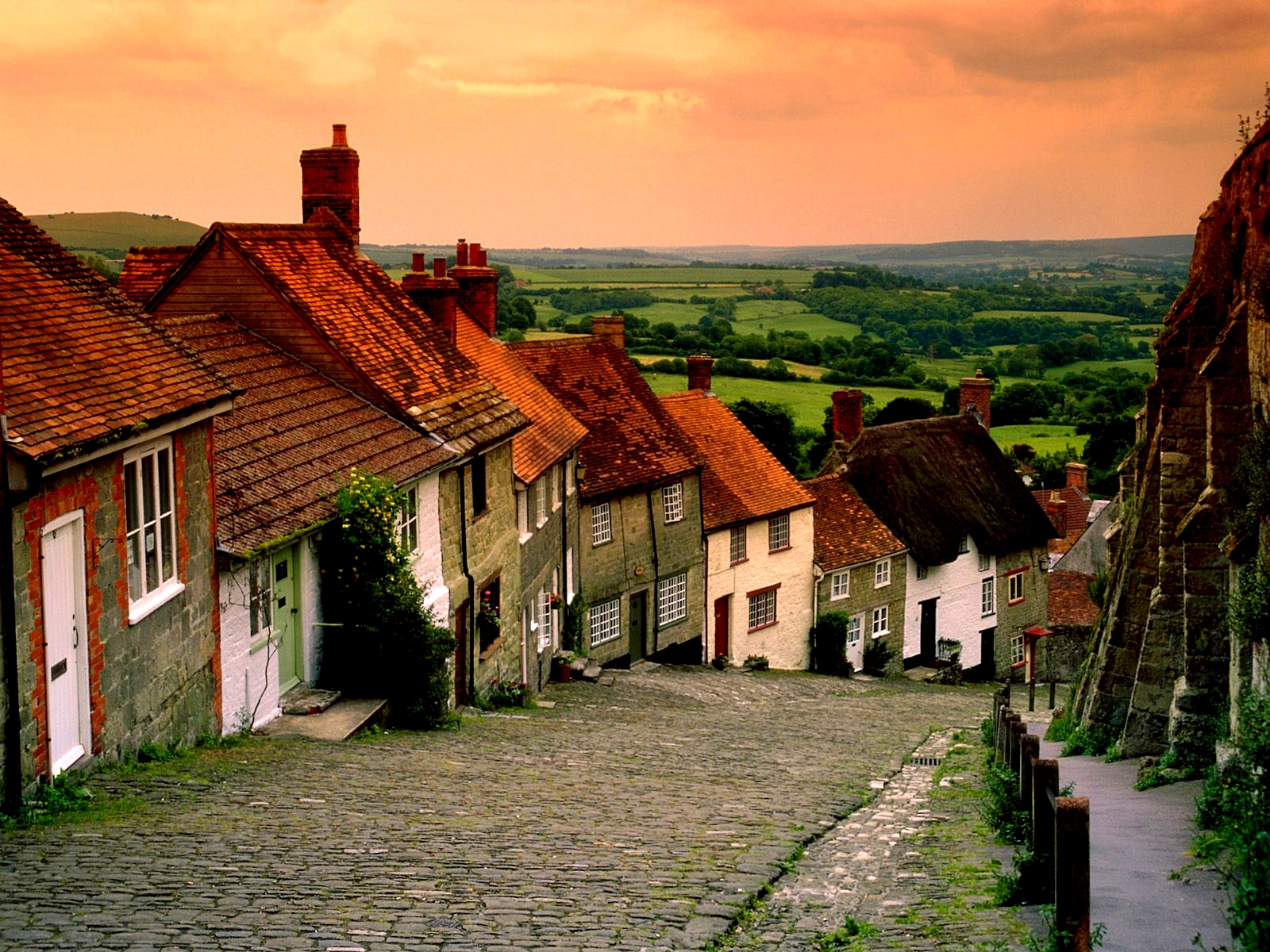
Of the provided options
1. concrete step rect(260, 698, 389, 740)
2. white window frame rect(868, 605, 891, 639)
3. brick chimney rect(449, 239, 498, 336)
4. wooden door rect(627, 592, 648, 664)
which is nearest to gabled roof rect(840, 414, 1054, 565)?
white window frame rect(868, 605, 891, 639)

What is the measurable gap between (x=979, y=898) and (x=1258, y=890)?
2.75 m

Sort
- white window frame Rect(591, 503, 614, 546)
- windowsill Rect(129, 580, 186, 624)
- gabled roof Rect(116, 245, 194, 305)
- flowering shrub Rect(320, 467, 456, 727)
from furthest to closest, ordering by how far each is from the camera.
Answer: white window frame Rect(591, 503, 614, 546)
gabled roof Rect(116, 245, 194, 305)
flowering shrub Rect(320, 467, 456, 727)
windowsill Rect(129, 580, 186, 624)

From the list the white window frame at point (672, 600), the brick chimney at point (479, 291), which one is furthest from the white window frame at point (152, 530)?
the white window frame at point (672, 600)

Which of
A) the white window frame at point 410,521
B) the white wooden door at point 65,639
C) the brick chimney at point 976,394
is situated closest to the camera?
the white wooden door at point 65,639

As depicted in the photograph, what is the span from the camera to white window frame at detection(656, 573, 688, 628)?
3847cm

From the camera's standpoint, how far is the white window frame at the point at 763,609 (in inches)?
1662

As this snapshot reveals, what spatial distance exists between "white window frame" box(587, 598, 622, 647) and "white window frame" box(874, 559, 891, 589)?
12.3 metres

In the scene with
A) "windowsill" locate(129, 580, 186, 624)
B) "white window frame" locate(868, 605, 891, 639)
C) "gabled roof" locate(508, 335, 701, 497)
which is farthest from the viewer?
"white window frame" locate(868, 605, 891, 639)

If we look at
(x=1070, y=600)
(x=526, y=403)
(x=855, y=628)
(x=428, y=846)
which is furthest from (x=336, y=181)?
(x=1070, y=600)

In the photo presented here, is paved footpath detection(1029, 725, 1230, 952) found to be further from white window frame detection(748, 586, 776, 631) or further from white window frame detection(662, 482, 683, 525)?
white window frame detection(748, 586, 776, 631)

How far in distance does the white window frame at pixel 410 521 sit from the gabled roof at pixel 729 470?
19.5m

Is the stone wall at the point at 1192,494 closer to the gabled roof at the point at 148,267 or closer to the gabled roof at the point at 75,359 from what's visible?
the gabled roof at the point at 75,359

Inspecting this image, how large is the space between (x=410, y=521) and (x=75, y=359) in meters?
7.43

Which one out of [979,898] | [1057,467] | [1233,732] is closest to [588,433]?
[1233,732]
